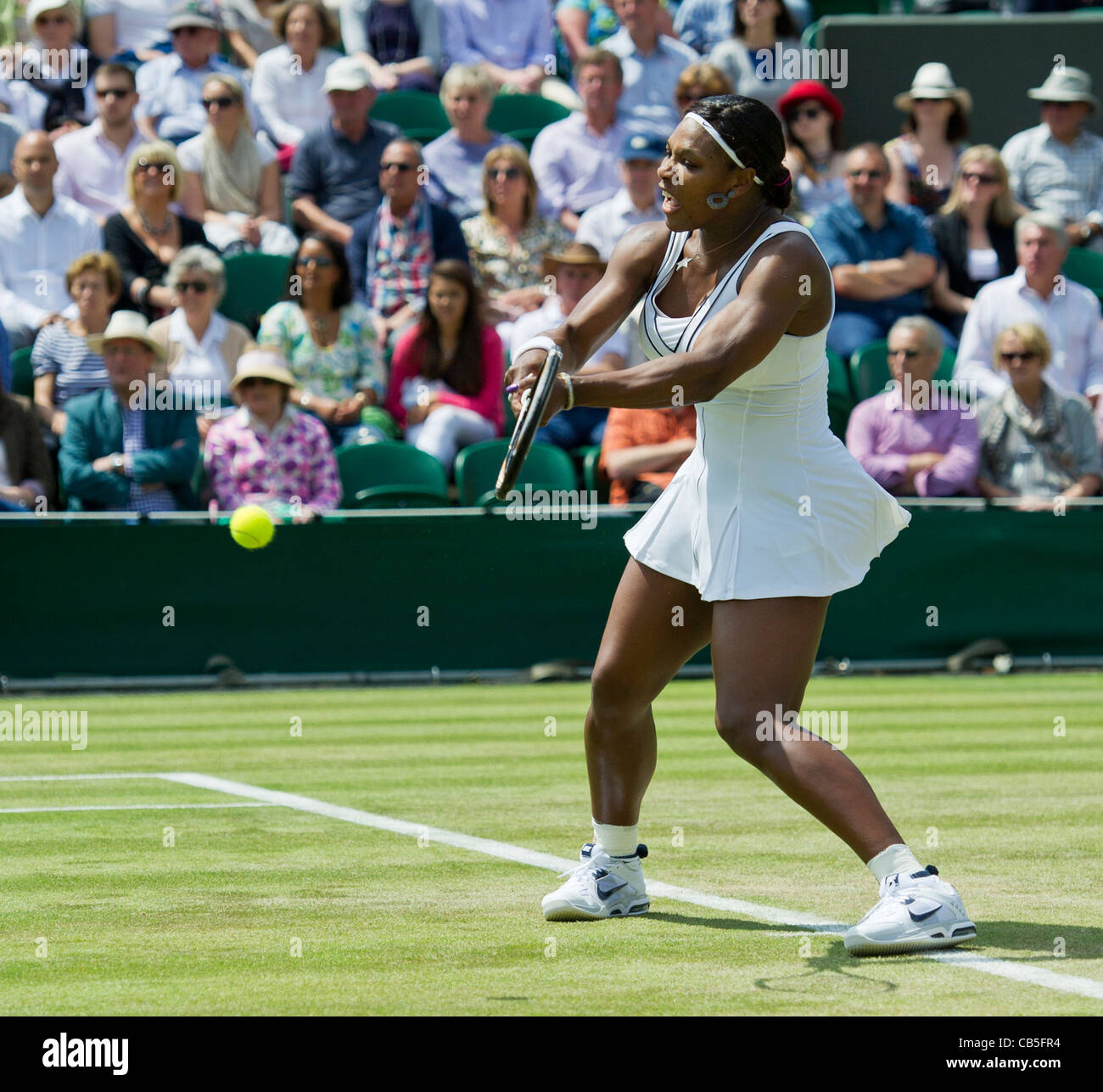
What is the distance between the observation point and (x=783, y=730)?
4719 millimetres

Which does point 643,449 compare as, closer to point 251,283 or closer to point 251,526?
point 251,526

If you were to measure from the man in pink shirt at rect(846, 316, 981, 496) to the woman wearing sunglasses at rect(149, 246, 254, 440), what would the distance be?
422 centimetres

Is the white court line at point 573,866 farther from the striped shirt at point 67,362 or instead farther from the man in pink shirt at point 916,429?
the man in pink shirt at point 916,429

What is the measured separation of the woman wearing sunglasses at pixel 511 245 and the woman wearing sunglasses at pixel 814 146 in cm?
205

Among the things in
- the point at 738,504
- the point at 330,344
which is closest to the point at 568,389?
the point at 738,504

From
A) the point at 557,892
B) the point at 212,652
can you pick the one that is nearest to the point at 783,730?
the point at 557,892

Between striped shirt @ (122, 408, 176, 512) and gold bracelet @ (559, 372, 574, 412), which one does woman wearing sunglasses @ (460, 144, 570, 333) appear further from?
gold bracelet @ (559, 372, 574, 412)

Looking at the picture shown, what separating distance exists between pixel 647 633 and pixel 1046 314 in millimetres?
9409

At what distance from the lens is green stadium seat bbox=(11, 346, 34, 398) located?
510 inches

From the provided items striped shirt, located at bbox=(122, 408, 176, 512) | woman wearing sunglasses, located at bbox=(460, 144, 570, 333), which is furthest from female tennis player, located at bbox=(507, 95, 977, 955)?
woman wearing sunglasses, located at bbox=(460, 144, 570, 333)

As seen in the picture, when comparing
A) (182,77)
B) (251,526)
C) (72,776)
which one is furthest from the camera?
(182,77)

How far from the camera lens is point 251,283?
1375 centimetres

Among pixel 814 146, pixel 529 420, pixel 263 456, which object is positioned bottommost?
pixel 529 420

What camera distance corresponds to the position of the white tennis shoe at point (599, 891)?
16.9ft
